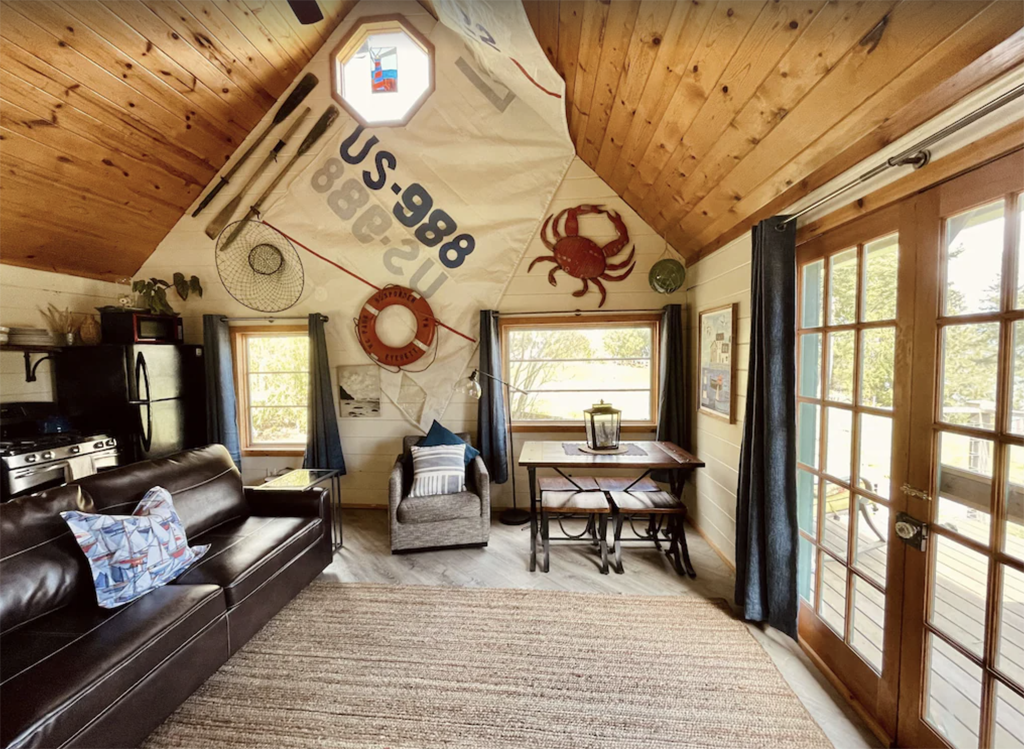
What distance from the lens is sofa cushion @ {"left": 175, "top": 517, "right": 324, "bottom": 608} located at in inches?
81.9

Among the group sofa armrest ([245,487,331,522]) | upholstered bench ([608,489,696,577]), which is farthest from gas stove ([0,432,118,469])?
upholstered bench ([608,489,696,577])

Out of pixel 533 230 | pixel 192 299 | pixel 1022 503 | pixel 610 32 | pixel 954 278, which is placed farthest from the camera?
pixel 192 299

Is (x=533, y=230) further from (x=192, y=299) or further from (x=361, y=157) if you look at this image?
(x=192, y=299)

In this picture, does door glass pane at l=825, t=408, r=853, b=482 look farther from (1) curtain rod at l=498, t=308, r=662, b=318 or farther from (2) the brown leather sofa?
(2) the brown leather sofa

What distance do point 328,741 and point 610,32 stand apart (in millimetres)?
3202

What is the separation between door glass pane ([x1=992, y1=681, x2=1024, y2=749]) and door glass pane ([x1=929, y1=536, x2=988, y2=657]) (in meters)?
0.10

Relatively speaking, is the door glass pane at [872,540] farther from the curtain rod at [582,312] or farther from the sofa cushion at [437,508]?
the curtain rod at [582,312]

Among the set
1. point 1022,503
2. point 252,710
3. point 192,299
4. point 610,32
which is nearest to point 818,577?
point 1022,503

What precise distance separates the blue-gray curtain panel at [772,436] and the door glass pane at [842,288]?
0.46 feet

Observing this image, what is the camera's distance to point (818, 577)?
2.12 meters

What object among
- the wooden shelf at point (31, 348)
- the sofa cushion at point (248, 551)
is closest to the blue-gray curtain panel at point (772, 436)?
the sofa cushion at point (248, 551)

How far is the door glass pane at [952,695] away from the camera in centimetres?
135

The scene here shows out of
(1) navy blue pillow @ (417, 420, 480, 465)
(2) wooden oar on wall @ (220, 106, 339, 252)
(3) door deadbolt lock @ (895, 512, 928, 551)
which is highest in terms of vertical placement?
(2) wooden oar on wall @ (220, 106, 339, 252)

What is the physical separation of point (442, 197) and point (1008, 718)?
4104 mm
